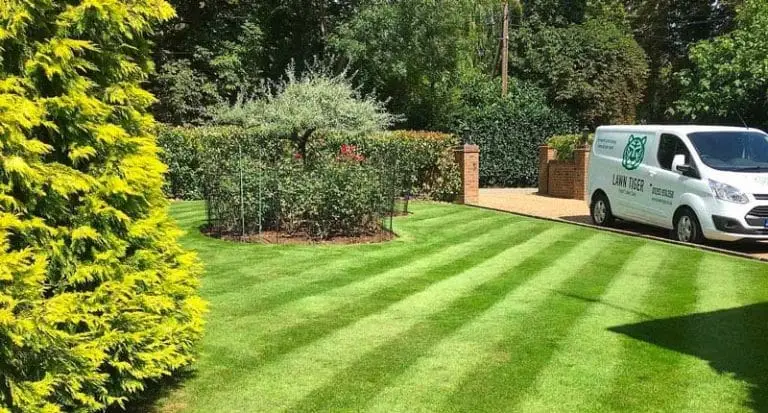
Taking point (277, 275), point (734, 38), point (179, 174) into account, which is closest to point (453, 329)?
point (277, 275)

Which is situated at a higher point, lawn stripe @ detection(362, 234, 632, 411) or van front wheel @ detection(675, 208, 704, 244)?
van front wheel @ detection(675, 208, 704, 244)

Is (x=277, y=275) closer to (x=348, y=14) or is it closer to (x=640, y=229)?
(x=640, y=229)

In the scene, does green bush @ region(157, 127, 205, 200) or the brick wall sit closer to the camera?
green bush @ region(157, 127, 205, 200)

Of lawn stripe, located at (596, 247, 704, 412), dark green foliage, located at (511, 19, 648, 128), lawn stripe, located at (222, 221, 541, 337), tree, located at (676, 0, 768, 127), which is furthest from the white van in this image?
dark green foliage, located at (511, 19, 648, 128)

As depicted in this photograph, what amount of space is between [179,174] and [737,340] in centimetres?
1635

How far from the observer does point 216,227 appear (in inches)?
473

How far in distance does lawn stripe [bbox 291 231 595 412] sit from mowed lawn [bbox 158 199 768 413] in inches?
0.8

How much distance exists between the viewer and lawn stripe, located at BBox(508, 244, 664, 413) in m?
4.63

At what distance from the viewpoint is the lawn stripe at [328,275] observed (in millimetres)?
7320

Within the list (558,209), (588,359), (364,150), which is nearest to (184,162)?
(364,150)

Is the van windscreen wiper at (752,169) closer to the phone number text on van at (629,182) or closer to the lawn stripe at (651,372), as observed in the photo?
the phone number text on van at (629,182)

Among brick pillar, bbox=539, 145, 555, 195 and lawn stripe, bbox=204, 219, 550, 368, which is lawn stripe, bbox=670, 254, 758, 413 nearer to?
lawn stripe, bbox=204, 219, 550, 368

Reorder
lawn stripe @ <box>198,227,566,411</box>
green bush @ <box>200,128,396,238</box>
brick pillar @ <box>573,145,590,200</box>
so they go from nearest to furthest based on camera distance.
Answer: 1. lawn stripe @ <box>198,227,566,411</box>
2. green bush @ <box>200,128,396,238</box>
3. brick pillar @ <box>573,145,590,200</box>

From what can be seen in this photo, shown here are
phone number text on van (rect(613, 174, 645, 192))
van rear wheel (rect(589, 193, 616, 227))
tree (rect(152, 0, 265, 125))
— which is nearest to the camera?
phone number text on van (rect(613, 174, 645, 192))
